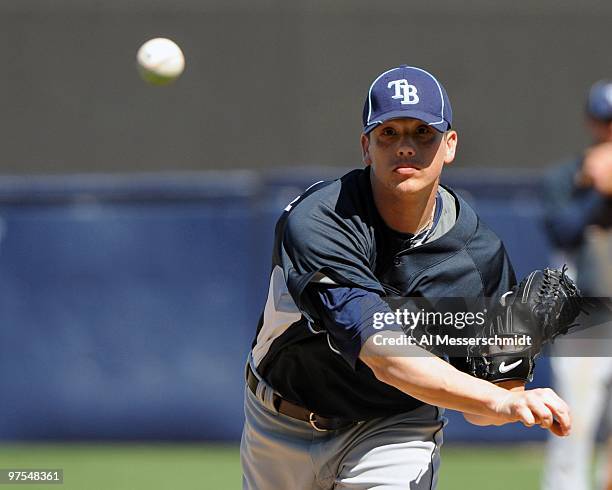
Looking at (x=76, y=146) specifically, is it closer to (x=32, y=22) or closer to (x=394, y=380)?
(x=32, y=22)

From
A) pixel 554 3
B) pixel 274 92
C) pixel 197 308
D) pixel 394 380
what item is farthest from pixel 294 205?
pixel 554 3

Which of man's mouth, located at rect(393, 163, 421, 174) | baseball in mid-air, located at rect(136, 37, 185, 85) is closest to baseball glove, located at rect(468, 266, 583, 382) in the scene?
man's mouth, located at rect(393, 163, 421, 174)

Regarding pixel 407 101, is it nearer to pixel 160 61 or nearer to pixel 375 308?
pixel 375 308

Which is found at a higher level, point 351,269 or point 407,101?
point 407,101

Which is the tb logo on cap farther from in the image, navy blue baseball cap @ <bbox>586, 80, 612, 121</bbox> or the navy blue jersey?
navy blue baseball cap @ <bbox>586, 80, 612, 121</bbox>

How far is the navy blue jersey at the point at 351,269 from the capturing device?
12.1ft

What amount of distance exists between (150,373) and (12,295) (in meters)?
1.28

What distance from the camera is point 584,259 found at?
654 centimetres

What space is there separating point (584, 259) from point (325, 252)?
10.7 ft

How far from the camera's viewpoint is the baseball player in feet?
11.8

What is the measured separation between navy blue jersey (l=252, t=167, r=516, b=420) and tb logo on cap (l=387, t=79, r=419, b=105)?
354mm

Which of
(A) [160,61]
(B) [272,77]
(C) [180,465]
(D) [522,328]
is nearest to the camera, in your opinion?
(D) [522,328]

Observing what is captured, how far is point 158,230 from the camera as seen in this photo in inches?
368

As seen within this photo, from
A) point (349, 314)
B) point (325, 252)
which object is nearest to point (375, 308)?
point (349, 314)
